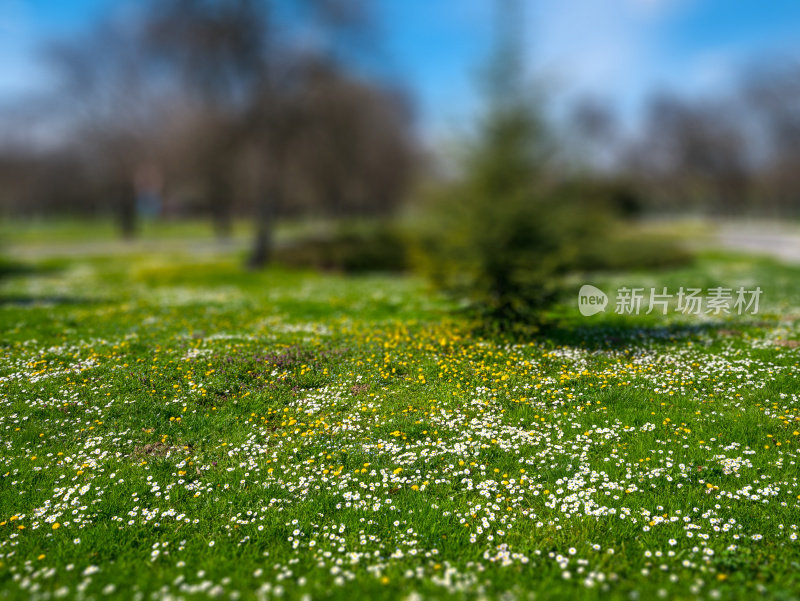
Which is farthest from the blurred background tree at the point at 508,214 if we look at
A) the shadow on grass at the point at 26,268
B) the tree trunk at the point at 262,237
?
the shadow on grass at the point at 26,268

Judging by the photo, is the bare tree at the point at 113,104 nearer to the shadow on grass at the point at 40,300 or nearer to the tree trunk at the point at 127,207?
the tree trunk at the point at 127,207

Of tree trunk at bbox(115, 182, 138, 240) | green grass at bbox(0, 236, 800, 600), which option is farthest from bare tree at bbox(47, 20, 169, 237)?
green grass at bbox(0, 236, 800, 600)

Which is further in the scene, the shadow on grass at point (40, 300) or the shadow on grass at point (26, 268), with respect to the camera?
the shadow on grass at point (26, 268)

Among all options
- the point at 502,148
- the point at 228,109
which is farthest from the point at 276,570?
the point at 228,109

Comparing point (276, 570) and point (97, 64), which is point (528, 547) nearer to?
point (276, 570)

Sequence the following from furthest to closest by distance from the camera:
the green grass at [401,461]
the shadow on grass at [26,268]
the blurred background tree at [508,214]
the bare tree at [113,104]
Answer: the bare tree at [113,104], the shadow on grass at [26,268], the blurred background tree at [508,214], the green grass at [401,461]

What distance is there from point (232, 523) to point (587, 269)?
23.2 metres

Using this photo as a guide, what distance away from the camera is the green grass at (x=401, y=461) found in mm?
5703

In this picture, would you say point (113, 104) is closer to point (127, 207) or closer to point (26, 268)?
point (127, 207)

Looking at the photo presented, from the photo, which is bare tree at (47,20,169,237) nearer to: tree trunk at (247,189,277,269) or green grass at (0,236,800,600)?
tree trunk at (247,189,277,269)

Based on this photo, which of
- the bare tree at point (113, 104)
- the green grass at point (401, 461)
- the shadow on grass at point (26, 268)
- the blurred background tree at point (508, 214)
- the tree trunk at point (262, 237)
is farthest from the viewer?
the bare tree at point (113, 104)

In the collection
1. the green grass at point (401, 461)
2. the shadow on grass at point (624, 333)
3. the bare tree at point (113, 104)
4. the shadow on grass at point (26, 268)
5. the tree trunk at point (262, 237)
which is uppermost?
the bare tree at point (113, 104)

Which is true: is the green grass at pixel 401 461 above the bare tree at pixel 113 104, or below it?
below

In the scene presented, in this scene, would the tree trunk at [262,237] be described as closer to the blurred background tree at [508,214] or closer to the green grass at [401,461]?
the green grass at [401,461]
